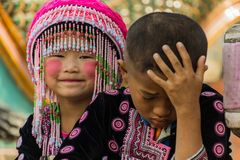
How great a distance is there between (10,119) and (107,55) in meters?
1.42

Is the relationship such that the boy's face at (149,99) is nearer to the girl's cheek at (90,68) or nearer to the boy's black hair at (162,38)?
the boy's black hair at (162,38)

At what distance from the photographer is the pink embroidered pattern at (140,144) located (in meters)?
1.28

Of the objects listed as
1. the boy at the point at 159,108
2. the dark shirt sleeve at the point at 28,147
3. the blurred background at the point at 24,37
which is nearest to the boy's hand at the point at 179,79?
the boy at the point at 159,108

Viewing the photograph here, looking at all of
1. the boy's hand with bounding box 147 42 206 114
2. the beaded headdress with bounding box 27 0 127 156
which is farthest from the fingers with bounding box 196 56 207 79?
the beaded headdress with bounding box 27 0 127 156

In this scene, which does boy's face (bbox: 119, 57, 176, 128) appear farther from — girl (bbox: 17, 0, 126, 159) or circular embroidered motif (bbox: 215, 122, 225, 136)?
girl (bbox: 17, 0, 126, 159)

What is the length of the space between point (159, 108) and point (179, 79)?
0.30 feet

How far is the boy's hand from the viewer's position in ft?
3.66

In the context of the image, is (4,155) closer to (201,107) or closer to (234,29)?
(201,107)

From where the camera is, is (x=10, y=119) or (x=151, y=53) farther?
(x=10, y=119)

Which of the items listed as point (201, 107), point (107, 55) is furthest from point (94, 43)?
point (201, 107)

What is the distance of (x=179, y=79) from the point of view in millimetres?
1120

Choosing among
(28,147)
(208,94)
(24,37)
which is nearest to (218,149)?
(208,94)

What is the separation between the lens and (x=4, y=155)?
9.57 ft

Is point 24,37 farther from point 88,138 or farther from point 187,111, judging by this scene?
point 187,111
